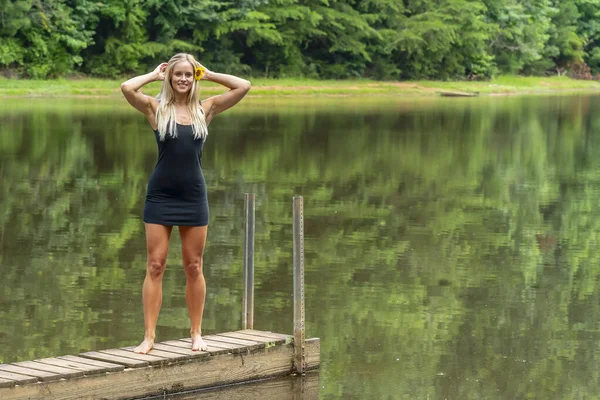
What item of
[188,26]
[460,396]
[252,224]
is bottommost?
[460,396]

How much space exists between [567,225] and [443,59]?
5423cm

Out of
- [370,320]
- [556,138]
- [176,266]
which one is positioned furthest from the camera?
[556,138]

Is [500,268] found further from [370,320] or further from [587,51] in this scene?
[587,51]

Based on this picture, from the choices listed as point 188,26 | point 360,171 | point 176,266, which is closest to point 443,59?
point 188,26

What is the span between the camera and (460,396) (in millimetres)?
8789

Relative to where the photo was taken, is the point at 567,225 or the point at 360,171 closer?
the point at 567,225

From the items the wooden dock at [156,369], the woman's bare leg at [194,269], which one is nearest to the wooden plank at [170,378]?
the wooden dock at [156,369]

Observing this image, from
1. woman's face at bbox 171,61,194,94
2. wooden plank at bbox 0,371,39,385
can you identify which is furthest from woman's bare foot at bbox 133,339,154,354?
woman's face at bbox 171,61,194,94

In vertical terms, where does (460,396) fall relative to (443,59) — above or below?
below

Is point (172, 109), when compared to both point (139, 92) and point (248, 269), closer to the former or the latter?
point (139, 92)

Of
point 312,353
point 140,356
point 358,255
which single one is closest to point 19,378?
point 140,356

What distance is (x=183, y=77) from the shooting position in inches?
328

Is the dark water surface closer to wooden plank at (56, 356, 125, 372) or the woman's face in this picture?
wooden plank at (56, 356, 125, 372)

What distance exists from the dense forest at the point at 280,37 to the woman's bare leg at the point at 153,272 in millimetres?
44330
